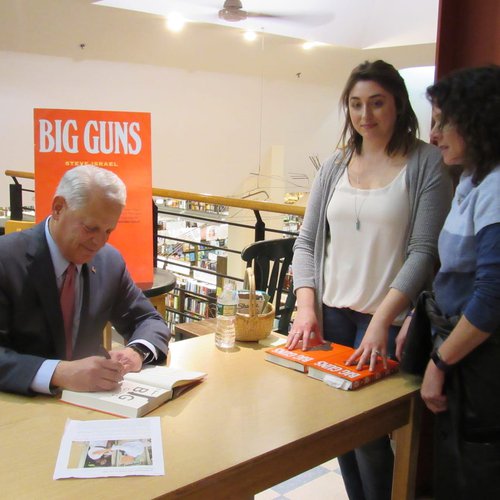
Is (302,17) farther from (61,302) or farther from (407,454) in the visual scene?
Answer: (407,454)

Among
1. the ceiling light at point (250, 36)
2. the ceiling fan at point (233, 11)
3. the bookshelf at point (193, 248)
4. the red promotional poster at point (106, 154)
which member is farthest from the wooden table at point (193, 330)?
the bookshelf at point (193, 248)

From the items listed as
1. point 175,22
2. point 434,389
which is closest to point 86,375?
point 434,389

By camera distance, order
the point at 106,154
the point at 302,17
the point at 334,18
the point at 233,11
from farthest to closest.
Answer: the point at 334,18
the point at 302,17
the point at 233,11
the point at 106,154

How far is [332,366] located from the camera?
1490mm

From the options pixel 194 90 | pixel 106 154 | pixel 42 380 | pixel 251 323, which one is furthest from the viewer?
pixel 194 90

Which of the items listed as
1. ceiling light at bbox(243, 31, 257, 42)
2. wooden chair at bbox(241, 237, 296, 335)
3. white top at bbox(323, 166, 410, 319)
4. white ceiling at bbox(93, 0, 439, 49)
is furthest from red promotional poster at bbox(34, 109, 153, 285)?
ceiling light at bbox(243, 31, 257, 42)

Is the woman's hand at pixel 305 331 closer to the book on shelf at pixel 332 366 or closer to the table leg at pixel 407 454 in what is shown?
the book on shelf at pixel 332 366

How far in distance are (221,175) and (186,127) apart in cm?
95

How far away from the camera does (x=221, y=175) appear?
8.35 meters

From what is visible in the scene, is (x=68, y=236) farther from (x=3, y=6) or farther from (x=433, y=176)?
(x=3, y=6)

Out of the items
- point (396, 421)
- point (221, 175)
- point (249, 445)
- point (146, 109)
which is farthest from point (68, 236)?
point (221, 175)

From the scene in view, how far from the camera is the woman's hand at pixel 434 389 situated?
137cm

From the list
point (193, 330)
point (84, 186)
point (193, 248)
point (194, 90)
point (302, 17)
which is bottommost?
point (193, 248)

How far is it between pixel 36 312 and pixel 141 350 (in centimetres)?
30
